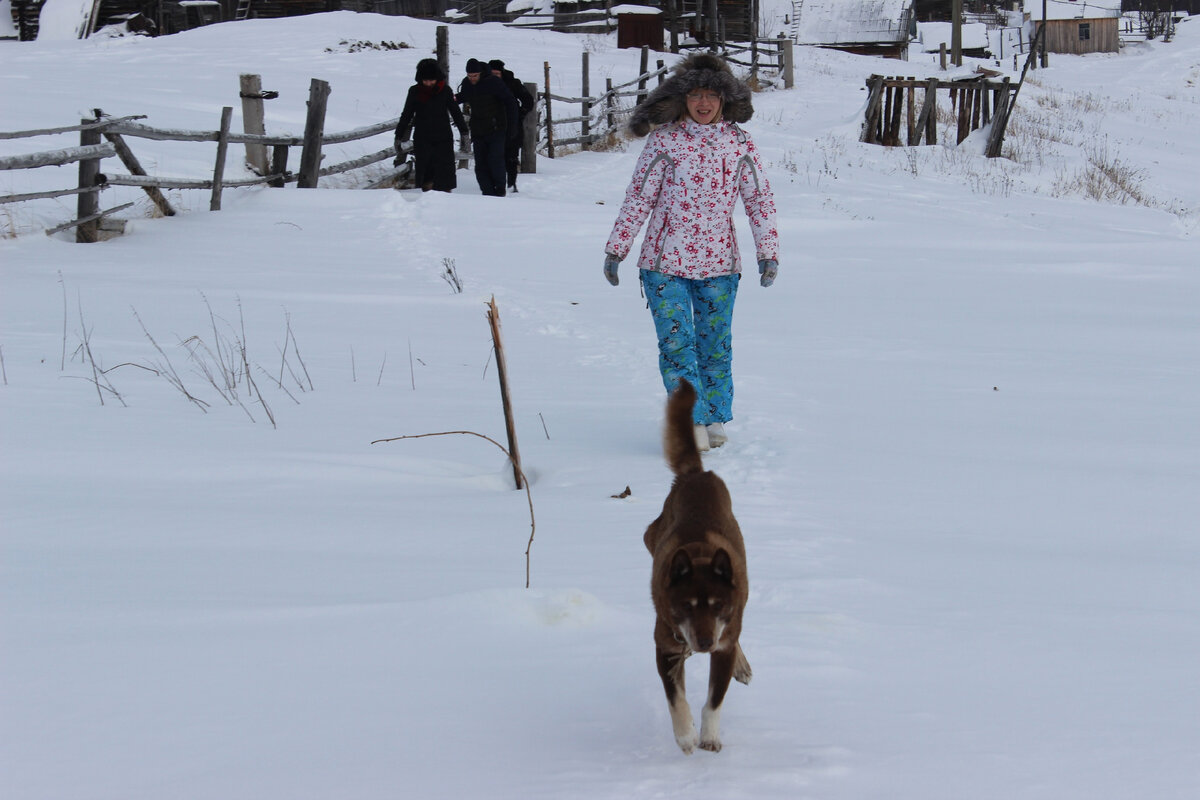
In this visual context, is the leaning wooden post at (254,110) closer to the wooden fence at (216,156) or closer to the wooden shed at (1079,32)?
the wooden fence at (216,156)

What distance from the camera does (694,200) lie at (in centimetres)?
472

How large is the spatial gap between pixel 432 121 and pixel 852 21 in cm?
4003

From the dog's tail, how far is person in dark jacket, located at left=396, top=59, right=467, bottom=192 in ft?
35.6

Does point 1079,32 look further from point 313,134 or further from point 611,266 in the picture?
point 611,266

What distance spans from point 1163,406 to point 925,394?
3.85ft

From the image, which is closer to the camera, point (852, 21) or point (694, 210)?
point (694, 210)

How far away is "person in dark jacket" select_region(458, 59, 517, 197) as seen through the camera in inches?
522

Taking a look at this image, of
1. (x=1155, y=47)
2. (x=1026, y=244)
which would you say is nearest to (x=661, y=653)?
(x=1026, y=244)

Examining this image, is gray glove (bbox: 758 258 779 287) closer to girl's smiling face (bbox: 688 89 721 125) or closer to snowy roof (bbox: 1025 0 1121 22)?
girl's smiling face (bbox: 688 89 721 125)

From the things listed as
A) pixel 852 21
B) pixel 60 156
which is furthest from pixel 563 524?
pixel 852 21

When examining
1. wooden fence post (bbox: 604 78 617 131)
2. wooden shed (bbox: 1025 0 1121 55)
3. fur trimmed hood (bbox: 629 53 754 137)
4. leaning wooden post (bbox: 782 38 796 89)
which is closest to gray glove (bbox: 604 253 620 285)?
fur trimmed hood (bbox: 629 53 754 137)

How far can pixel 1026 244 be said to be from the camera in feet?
34.5

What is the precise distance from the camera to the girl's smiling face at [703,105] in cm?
458

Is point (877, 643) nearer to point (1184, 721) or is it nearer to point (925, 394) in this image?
point (1184, 721)
